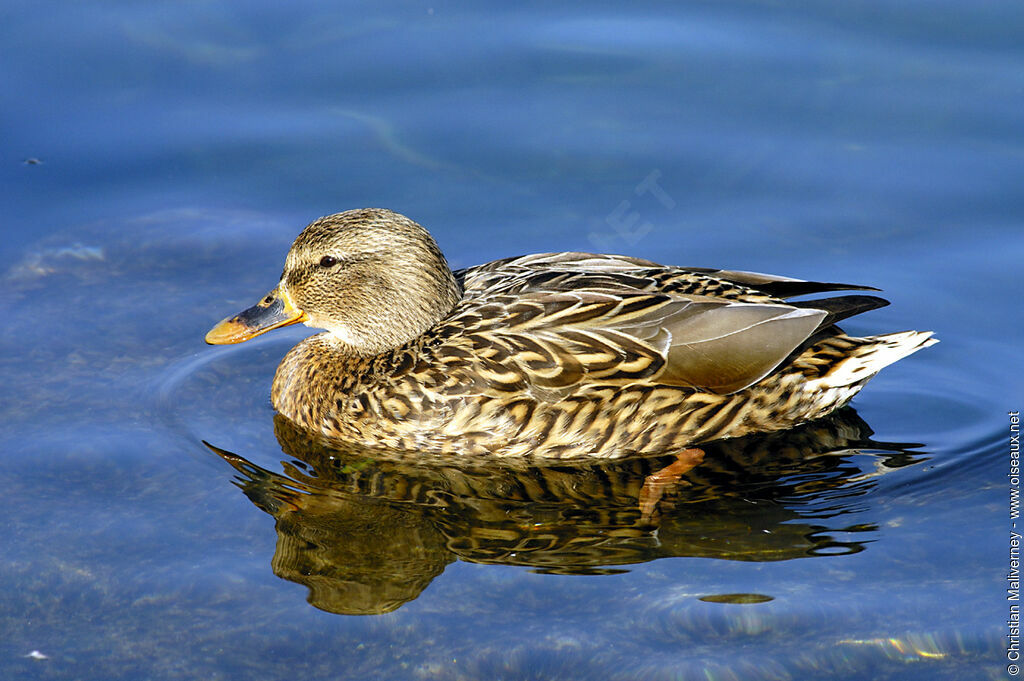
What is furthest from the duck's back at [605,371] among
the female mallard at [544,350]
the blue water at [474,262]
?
the blue water at [474,262]

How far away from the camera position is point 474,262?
30.7 ft

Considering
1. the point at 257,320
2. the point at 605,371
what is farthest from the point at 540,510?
the point at 257,320

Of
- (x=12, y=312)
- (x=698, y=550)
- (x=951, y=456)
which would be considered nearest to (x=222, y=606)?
(x=698, y=550)

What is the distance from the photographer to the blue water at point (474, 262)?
19.7 ft

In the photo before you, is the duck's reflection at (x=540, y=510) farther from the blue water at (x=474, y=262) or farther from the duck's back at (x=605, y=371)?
the duck's back at (x=605, y=371)

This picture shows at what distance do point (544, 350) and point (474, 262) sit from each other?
201 cm

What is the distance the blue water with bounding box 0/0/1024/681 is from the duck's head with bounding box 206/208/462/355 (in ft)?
2.14

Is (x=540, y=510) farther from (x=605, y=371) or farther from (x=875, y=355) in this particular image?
Answer: (x=875, y=355)

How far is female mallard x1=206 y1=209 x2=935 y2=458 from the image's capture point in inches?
296

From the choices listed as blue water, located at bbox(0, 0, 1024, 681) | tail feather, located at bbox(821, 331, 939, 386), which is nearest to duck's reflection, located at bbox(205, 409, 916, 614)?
blue water, located at bbox(0, 0, 1024, 681)

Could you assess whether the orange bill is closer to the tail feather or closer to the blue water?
the blue water

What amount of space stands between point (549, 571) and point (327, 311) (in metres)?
2.55

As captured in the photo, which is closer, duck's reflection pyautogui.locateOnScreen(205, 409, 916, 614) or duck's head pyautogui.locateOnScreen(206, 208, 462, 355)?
duck's reflection pyautogui.locateOnScreen(205, 409, 916, 614)

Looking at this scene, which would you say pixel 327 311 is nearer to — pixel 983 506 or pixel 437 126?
pixel 437 126
